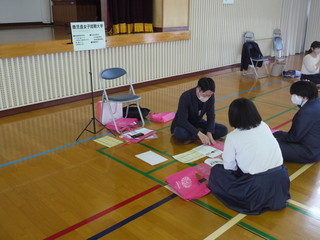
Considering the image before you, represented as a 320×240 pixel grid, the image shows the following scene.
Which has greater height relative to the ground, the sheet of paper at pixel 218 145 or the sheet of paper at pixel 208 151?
the sheet of paper at pixel 218 145

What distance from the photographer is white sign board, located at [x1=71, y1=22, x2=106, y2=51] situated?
12.4 feet

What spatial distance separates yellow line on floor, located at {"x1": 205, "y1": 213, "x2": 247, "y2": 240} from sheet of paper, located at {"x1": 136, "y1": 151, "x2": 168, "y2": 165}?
3.85ft

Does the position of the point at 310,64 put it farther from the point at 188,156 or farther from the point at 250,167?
the point at 250,167

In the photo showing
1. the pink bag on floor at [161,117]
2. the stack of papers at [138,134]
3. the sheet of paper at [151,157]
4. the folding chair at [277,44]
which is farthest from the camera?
the folding chair at [277,44]

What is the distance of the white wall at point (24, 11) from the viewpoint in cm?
903

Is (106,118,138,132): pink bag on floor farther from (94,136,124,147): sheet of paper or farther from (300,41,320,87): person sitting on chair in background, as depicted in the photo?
(300,41,320,87): person sitting on chair in background

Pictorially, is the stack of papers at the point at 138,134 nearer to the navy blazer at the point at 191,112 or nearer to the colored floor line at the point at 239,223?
the navy blazer at the point at 191,112

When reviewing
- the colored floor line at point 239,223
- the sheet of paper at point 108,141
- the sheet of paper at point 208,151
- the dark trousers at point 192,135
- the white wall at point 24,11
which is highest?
the white wall at point 24,11

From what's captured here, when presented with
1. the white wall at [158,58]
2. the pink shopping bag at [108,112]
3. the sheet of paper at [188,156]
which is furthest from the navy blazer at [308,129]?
the white wall at [158,58]

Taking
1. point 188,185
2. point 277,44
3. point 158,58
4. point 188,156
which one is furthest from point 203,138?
point 277,44

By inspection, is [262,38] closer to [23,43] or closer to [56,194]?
[23,43]

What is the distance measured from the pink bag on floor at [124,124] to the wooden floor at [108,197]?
6.6 inches

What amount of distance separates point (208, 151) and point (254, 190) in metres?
1.23

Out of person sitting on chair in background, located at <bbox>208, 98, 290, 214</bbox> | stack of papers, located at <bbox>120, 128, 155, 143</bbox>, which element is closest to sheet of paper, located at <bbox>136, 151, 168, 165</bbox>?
stack of papers, located at <bbox>120, 128, 155, 143</bbox>
